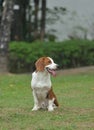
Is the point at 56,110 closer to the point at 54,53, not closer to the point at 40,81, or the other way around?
the point at 40,81

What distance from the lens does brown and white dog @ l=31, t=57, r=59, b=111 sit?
34.2 feet

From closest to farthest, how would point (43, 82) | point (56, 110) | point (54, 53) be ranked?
point (43, 82), point (56, 110), point (54, 53)

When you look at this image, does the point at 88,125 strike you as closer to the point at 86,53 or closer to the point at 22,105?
the point at 22,105

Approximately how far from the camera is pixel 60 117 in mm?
9898

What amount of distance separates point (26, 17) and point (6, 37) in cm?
856

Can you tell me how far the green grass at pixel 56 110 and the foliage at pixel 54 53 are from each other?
4128 millimetres

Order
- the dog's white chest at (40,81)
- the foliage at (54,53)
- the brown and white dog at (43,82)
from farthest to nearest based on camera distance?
the foliage at (54,53) → the dog's white chest at (40,81) → the brown and white dog at (43,82)

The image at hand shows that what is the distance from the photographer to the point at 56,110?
10.8 metres

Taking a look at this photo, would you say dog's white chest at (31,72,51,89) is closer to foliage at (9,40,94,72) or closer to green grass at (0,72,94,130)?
green grass at (0,72,94,130)

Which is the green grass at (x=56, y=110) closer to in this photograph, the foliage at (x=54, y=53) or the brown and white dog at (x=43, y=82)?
the brown and white dog at (x=43, y=82)

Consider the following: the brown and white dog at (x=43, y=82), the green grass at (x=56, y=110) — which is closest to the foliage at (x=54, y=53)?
the green grass at (x=56, y=110)

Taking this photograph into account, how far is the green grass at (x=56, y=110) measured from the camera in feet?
30.2

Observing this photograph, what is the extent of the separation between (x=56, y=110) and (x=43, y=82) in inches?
25.9

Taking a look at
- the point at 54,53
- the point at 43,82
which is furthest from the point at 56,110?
the point at 54,53
